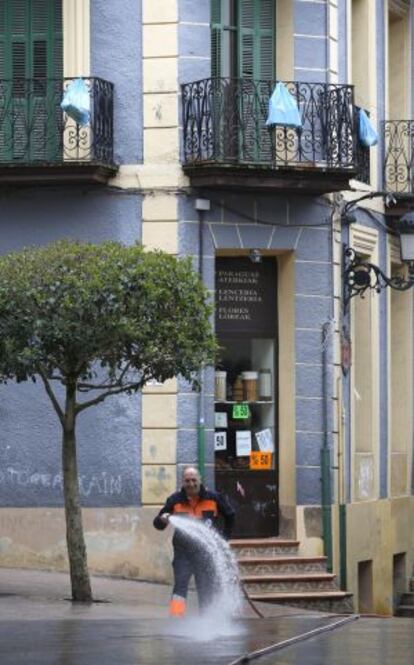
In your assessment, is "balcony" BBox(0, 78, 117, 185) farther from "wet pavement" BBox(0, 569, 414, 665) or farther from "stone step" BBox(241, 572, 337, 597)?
"stone step" BBox(241, 572, 337, 597)

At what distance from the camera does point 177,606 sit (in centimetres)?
1859

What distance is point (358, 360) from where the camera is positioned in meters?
25.7

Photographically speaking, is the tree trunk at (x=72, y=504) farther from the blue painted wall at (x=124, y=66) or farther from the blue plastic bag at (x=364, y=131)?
the blue plastic bag at (x=364, y=131)

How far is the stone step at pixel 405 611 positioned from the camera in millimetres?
26000

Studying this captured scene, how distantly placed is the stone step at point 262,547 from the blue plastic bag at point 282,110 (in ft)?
17.0

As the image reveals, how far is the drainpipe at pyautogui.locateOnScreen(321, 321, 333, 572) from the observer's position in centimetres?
2341

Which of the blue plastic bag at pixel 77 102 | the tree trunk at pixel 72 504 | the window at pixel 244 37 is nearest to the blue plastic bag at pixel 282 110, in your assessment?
the window at pixel 244 37

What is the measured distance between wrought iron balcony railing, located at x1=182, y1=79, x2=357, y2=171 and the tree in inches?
158

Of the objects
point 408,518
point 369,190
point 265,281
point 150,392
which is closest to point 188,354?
point 150,392

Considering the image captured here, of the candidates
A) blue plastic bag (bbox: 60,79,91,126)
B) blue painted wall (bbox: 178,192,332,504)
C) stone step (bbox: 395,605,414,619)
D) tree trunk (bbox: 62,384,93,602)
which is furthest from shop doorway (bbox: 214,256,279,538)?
tree trunk (bbox: 62,384,93,602)

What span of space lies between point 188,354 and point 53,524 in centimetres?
459

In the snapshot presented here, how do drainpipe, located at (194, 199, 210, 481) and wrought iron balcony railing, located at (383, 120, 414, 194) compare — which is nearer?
drainpipe, located at (194, 199, 210, 481)

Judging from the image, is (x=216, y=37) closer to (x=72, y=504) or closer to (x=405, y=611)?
(x=72, y=504)

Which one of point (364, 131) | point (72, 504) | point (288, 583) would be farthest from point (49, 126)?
point (288, 583)
